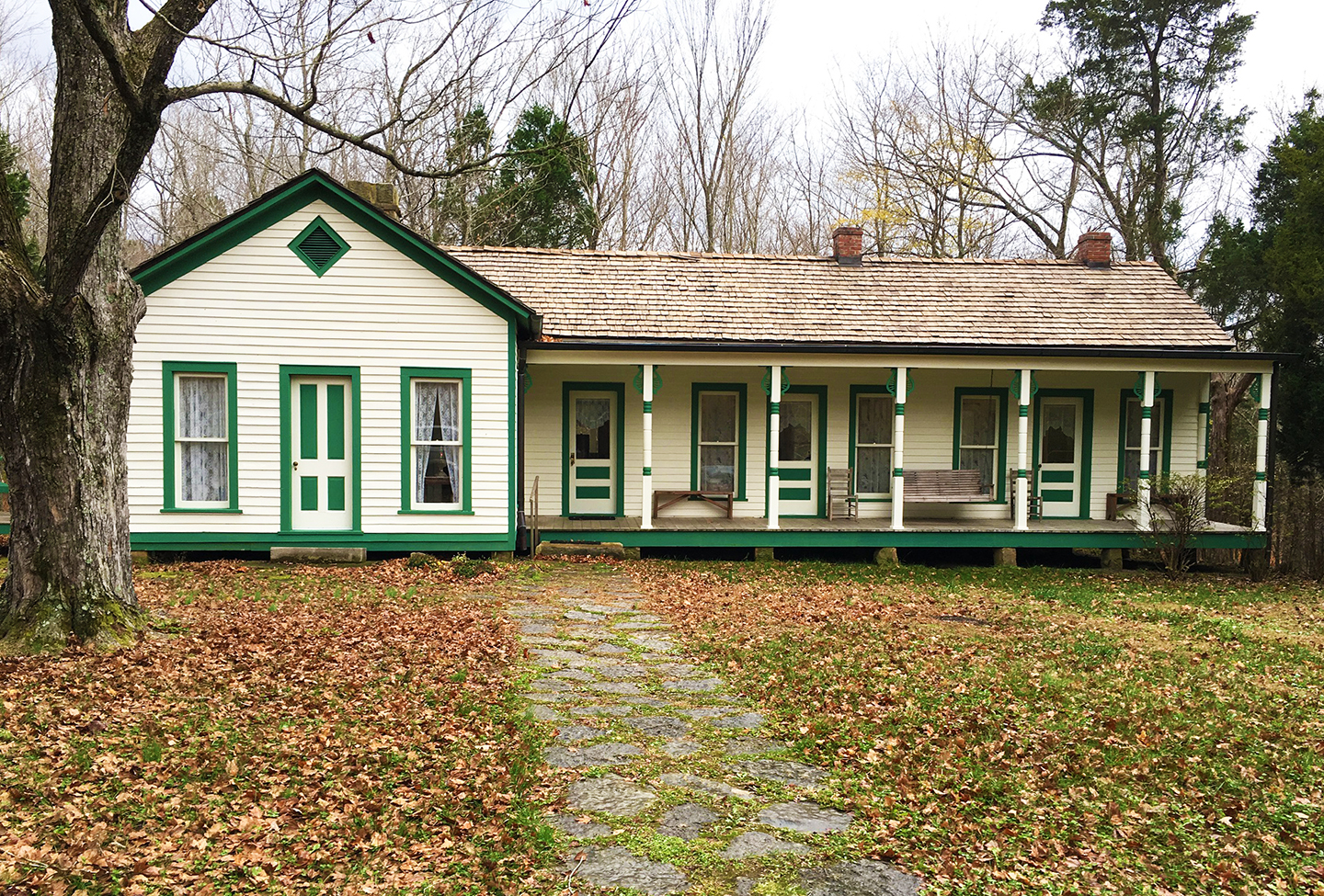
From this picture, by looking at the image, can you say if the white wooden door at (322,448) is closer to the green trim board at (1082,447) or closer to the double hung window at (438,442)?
the double hung window at (438,442)

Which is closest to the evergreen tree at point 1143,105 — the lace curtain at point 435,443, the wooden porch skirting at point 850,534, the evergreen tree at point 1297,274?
the evergreen tree at point 1297,274

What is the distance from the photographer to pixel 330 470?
43.5ft

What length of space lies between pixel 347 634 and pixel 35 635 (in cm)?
239

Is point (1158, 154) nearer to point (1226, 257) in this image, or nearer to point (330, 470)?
point (1226, 257)

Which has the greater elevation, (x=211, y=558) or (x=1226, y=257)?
(x=1226, y=257)

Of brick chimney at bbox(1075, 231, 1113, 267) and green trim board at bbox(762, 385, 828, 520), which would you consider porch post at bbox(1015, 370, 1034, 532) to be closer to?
green trim board at bbox(762, 385, 828, 520)

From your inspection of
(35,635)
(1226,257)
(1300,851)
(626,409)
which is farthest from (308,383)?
(1226,257)

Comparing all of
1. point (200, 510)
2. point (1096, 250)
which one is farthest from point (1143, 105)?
point (200, 510)

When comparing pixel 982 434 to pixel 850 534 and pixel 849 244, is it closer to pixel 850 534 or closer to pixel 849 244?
pixel 850 534

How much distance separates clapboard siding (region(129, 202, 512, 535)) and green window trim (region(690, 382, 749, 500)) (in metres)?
3.90

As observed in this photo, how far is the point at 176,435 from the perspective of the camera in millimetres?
12875

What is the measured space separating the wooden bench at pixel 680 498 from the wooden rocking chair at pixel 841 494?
175cm

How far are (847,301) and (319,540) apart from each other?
9.89 metres

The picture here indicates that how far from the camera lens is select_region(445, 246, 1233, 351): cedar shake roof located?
15.5 metres
